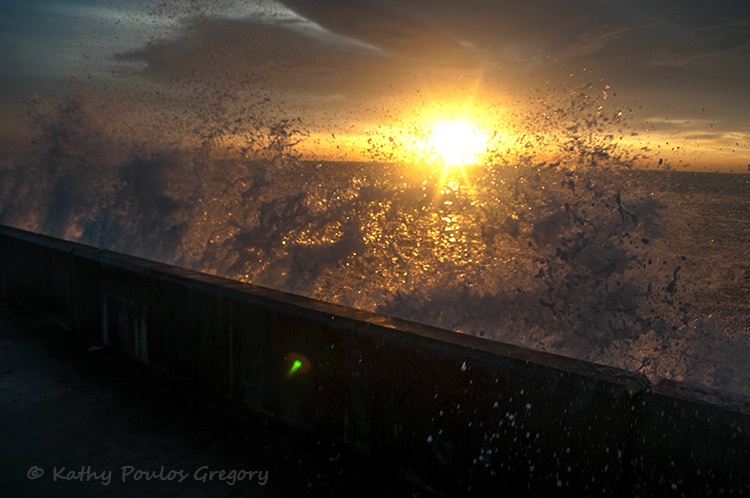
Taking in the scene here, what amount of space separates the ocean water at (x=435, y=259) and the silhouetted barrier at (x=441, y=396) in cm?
367

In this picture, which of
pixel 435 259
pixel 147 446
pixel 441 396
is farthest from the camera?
pixel 435 259

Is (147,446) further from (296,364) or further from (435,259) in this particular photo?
(435,259)

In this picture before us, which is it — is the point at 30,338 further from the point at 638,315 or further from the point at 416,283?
the point at 638,315

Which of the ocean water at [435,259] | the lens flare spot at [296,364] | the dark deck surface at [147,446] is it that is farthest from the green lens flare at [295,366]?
the ocean water at [435,259]

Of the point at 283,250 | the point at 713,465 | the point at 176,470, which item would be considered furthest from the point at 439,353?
the point at 283,250

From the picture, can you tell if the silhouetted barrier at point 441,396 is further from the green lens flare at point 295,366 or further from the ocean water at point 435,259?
the ocean water at point 435,259

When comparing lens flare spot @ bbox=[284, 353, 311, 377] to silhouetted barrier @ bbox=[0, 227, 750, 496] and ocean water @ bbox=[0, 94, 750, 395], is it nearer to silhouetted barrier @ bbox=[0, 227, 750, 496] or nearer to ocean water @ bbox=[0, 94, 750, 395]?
silhouetted barrier @ bbox=[0, 227, 750, 496]

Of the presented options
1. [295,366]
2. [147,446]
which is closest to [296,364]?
[295,366]

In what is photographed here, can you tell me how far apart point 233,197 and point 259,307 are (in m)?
8.30

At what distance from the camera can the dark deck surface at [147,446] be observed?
272 centimetres

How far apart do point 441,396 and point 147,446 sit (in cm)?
150

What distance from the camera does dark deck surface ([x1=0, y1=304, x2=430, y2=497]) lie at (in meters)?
2.72

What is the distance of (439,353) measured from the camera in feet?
8.98

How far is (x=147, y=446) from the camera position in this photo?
308 cm
